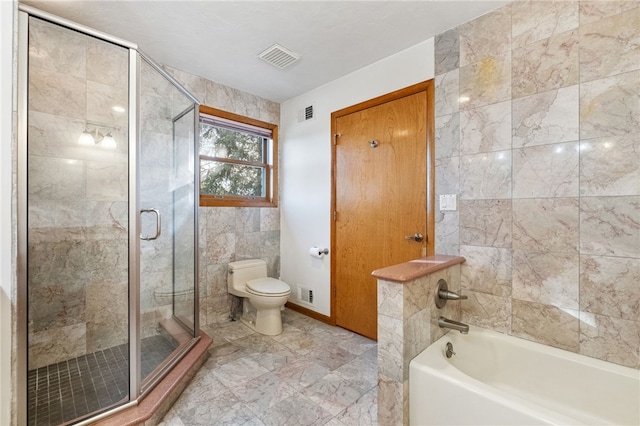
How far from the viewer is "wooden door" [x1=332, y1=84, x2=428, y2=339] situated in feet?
7.22

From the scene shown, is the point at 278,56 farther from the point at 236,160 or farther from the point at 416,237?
the point at 416,237

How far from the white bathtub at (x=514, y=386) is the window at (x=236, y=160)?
235 centimetres

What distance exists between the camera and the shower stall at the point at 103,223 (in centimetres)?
154

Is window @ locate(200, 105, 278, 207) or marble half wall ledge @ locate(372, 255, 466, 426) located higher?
window @ locate(200, 105, 278, 207)

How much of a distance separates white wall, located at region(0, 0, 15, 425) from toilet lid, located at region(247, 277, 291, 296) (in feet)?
5.14

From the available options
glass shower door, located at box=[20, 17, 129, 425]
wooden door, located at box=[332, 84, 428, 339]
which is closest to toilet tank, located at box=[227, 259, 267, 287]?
wooden door, located at box=[332, 84, 428, 339]

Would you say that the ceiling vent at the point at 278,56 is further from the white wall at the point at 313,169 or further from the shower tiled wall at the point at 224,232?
the shower tiled wall at the point at 224,232

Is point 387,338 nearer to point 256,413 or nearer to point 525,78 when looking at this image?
point 256,413

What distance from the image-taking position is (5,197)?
1183 millimetres

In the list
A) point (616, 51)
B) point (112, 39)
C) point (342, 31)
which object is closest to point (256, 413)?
point (112, 39)

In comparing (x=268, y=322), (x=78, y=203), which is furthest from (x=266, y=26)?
(x=268, y=322)

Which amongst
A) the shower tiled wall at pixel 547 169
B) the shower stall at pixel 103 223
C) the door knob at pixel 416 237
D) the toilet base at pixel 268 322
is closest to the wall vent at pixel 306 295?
the toilet base at pixel 268 322

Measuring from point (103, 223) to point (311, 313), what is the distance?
2.02 meters

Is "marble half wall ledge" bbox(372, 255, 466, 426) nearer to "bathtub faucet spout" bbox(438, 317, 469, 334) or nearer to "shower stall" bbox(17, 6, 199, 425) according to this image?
"bathtub faucet spout" bbox(438, 317, 469, 334)
